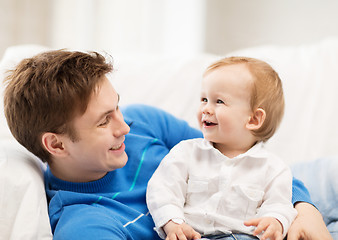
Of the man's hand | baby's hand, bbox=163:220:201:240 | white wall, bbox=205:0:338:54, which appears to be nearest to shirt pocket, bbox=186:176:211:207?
baby's hand, bbox=163:220:201:240

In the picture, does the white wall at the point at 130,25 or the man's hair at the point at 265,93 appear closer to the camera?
the man's hair at the point at 265,93

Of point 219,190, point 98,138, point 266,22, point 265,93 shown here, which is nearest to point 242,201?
point 219,190

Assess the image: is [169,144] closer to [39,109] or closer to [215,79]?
[215,79]

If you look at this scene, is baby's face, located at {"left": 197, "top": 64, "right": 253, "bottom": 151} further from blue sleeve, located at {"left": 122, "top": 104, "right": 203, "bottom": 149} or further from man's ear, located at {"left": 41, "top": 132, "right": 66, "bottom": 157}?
man's ear, located at {"left": 41, "top": 132, "right": 66, "bottom": 157}

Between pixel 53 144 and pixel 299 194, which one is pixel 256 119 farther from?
pixel 53 144

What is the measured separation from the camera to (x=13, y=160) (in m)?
1.11

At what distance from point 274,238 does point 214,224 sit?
0.49 ft

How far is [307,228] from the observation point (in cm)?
108

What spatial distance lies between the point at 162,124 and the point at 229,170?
1.23 ft

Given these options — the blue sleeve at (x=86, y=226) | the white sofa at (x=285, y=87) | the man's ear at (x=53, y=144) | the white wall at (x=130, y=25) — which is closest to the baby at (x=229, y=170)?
the blue sleeve at (x=86, y=226)

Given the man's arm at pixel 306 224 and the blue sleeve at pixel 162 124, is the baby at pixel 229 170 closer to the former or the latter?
the man's arm at pixel 306 224

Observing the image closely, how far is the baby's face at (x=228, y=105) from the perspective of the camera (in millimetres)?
1143

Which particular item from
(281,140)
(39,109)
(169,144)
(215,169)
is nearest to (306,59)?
(281,140)

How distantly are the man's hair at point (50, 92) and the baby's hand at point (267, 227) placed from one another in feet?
1.59
